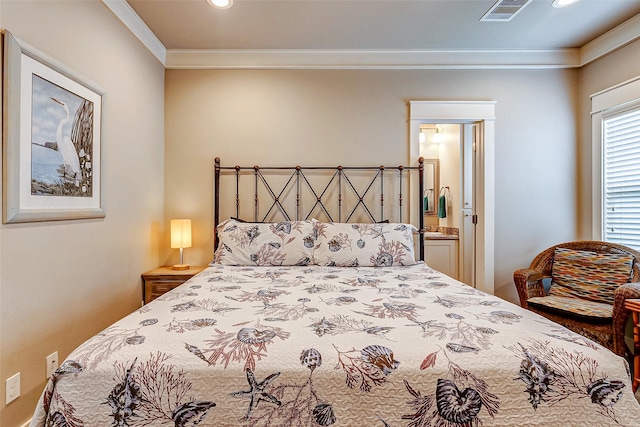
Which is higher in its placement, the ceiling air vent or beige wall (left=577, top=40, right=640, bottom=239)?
the ceiling air vent

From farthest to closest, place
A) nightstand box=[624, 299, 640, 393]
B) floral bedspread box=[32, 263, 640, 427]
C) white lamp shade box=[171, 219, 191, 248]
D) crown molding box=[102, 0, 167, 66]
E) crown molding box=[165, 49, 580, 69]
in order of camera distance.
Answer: crown molding box=[165, 49, 580, 69]
white lamp shade box=[171, 219, 191, 248]
crown molding box=[102, 0, 167, 66]
nightstand box=[624, 299, 640, 393]
floral bedspread box=[32, 263, 640, 427]

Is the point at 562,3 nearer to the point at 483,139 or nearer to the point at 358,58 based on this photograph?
the point at 483,139

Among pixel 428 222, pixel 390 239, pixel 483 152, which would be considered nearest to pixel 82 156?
pixel 390 239

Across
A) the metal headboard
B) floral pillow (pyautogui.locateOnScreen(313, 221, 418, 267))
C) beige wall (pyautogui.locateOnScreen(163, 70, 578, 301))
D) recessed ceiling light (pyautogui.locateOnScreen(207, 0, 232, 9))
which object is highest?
recessed ceiling light (pyautogui.locateOnScreen(207, 0, 232, 9))

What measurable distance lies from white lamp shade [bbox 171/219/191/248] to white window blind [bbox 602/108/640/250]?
3695mm

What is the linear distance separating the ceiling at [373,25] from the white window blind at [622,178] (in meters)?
0.72

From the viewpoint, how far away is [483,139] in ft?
10.1

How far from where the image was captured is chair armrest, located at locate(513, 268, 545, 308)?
256cm

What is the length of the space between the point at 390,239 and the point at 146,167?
2.13 m

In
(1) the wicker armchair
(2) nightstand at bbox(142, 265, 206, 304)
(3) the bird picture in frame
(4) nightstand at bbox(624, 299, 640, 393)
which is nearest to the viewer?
(3) the bird picture in frame

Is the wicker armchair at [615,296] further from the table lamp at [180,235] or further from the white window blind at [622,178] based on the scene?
the table lamp at [180,235]

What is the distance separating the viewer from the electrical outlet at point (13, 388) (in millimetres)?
1492

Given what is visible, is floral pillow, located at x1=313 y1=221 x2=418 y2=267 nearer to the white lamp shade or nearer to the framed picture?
the white lamp shade

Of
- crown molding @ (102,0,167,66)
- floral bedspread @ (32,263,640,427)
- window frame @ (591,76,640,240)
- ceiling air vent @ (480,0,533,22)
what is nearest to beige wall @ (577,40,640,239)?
window frame @ (591,76,640,240)
